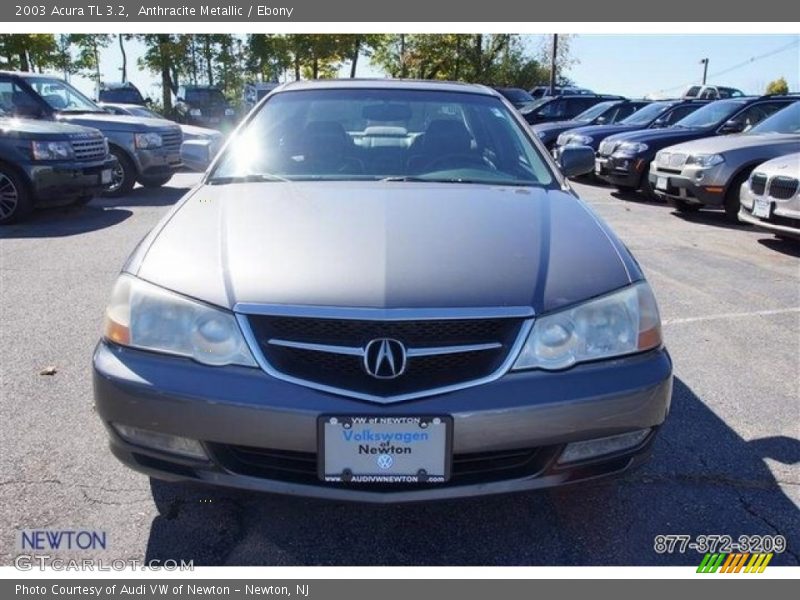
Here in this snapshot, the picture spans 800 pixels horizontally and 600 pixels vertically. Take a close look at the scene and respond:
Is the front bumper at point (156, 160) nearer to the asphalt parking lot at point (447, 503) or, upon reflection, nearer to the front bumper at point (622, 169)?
the asphalt parking lot at point (447, 503)

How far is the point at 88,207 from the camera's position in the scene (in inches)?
372

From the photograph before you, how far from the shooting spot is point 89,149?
8469mm

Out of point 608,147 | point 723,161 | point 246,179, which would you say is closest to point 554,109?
point 608,147

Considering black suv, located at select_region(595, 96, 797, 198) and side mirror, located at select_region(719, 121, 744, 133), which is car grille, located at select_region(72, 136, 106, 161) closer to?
black suv, located at select_region(595, 96, 797, 198)

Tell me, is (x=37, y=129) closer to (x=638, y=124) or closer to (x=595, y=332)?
(x=595, y=332)

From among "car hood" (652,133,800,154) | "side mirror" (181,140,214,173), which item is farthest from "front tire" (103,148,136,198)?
"car hood" (652,133,800,154)

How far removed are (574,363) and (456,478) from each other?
49 centimetres

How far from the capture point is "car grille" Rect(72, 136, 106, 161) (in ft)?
27.0

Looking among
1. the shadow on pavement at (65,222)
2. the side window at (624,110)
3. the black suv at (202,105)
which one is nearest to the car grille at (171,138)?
the shadow on pavement at (65,222)

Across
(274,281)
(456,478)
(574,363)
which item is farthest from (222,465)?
(574,363)

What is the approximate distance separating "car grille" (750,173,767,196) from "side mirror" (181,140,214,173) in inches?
228

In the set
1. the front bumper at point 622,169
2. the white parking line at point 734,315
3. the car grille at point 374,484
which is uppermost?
the front bumper at point 622,169

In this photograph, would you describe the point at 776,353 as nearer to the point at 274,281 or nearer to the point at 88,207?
the point at 274,281

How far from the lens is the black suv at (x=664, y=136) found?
34.6ft
